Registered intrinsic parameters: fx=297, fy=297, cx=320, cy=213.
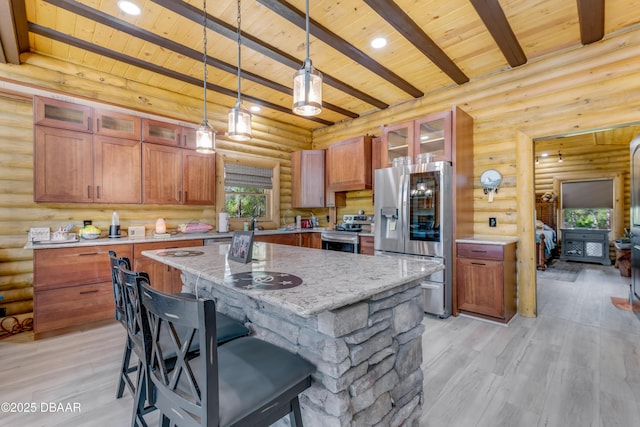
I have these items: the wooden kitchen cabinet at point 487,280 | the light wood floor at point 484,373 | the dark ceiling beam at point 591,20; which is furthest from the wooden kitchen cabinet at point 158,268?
the dark ceiling beam at point 591,20

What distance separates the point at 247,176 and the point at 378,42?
2967mm

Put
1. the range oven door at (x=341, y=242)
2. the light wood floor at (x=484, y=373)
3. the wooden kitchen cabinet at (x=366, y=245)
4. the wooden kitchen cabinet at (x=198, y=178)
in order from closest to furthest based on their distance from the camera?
the light wood floor at (x=484, y=373), the wooden kitchen cabinet at (x=198, y=178), the wooden kitchen cabinet at (x=366, y=245), the range oven door at (x=341, y=242)

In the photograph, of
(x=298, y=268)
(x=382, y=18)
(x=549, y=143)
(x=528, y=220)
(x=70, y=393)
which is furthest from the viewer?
(x=549, y=143)

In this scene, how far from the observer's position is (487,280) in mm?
3314

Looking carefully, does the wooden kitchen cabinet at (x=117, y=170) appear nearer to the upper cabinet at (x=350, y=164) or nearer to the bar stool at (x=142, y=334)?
the bar stool at (x=142, y=334)

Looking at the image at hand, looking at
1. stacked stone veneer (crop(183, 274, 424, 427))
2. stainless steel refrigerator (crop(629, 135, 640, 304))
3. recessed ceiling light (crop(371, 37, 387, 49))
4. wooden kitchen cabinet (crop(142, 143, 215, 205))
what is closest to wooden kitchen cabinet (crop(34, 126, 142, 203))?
wooden kitchen cabinet (crop(142, 143, 215, 205))

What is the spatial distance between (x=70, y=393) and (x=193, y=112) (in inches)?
143

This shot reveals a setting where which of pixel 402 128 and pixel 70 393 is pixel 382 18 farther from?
pixel 70 393

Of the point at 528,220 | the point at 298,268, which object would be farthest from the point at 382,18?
the point at 528,220

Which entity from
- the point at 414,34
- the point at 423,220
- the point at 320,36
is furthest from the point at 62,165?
the point at 423,220

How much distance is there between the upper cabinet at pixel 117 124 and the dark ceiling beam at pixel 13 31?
79cm

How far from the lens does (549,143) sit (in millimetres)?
6168

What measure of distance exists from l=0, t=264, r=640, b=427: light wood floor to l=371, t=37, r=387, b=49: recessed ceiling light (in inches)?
119

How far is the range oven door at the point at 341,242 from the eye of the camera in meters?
4.45
